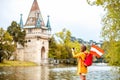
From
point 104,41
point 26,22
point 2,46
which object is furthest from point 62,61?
point 104,41

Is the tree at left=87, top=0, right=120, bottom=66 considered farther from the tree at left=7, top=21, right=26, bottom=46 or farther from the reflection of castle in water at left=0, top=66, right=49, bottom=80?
the tree at left=7, top=21, right=26, bottom=46

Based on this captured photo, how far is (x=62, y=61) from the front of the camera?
12644 centimetres

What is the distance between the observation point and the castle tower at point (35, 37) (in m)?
124

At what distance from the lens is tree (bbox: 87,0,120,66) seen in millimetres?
26641

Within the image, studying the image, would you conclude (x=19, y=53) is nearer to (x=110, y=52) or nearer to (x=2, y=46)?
(x=2, y=46)

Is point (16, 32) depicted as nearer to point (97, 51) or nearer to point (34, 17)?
point (34, 17)

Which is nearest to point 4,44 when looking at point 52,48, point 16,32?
point 16,32

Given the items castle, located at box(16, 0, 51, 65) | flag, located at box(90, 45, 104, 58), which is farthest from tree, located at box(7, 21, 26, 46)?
flag, located at box(90, 45, 104, 58)

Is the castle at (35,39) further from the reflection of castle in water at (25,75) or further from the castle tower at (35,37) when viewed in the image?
the reflection of castle in water at (25,75)

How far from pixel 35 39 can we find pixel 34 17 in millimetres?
7106

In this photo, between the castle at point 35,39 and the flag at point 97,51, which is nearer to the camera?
the flag at point 97,51

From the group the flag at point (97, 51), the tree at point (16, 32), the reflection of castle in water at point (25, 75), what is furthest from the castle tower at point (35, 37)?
the flag at point (97, 51)

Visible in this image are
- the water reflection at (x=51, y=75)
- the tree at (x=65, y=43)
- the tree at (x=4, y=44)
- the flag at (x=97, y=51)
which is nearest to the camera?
the flag at (x=97, y=51)

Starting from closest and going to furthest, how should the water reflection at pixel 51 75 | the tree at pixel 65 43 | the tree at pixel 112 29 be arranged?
the tree at pixel 112 29
the water reflection at pixel 51 75
the tree at pixel 65 43
